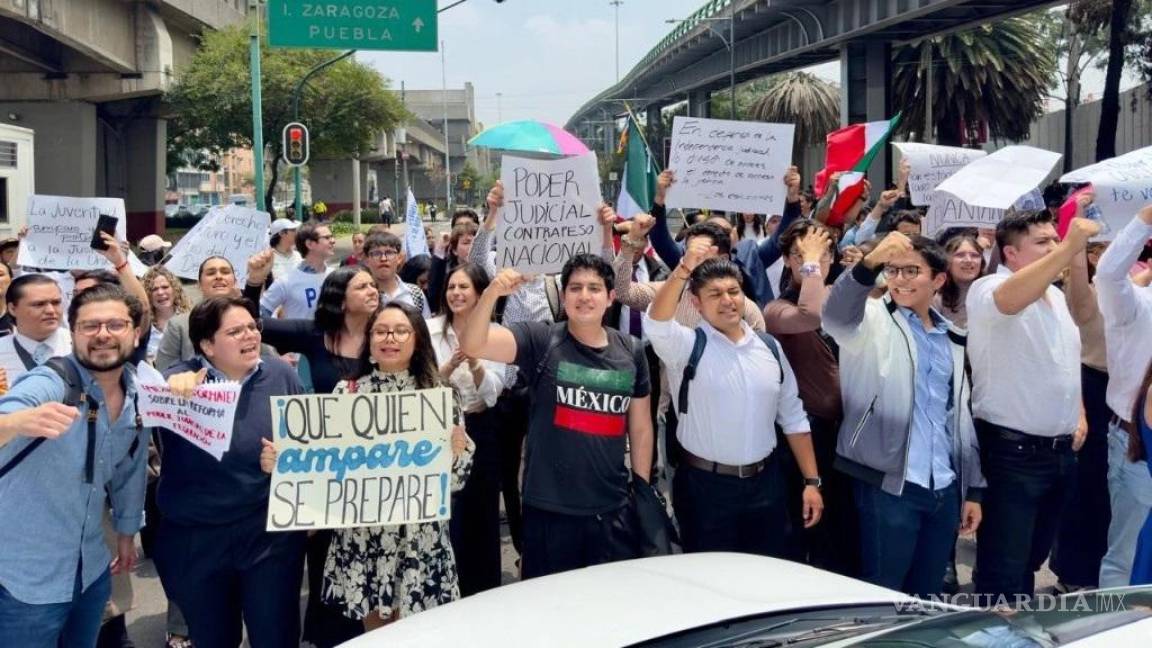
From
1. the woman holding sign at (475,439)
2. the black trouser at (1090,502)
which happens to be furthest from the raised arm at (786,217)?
the woman holding sign at (475,439)

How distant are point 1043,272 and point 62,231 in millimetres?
6316

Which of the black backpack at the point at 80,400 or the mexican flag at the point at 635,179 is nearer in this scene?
the black backpack at the point at 80,400

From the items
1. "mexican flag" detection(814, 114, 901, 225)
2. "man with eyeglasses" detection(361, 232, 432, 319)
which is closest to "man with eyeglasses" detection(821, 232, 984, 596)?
"man with eyeglasses" detection(361, 232, 432, 319)

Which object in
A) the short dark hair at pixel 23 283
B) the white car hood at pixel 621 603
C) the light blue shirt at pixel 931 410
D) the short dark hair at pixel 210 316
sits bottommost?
the white car hood at pixel 621 603

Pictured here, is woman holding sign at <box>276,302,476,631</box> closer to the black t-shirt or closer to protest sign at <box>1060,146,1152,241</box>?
the black t-shirt

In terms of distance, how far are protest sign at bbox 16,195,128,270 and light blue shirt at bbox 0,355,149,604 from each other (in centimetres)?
404

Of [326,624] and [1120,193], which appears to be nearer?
[326,624]

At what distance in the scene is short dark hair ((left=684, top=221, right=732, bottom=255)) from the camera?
218 inches

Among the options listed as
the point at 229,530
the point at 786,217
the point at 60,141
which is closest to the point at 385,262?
the point at 229,530

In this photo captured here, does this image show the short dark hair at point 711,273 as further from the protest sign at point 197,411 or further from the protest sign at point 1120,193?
the protest sign at point 197,411

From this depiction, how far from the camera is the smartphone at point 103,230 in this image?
588cm

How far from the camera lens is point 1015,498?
177 inches

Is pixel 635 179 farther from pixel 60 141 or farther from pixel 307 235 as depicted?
pixel 60 141

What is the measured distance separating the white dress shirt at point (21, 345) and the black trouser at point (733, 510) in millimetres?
2971
